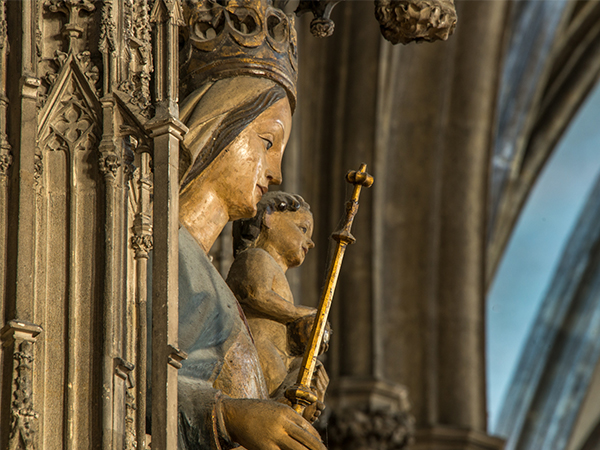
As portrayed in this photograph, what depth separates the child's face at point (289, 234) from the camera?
4.29 meters

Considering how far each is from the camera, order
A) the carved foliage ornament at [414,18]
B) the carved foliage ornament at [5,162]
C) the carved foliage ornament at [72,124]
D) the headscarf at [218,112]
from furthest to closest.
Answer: the carved foliage ornament at [414,18] → the headscarf at [218,112] → the carved foliage ornament at [72,124] → the carved foliage ornament at [5,162]

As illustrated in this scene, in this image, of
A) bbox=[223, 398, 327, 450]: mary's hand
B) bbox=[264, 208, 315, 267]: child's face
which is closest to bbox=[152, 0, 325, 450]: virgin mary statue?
bbox=[223, 398, 327, 450]: mary's hand

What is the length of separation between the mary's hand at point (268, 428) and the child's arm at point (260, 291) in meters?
0.82

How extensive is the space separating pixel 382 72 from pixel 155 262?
6.39 metres

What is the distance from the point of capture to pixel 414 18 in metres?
4.26

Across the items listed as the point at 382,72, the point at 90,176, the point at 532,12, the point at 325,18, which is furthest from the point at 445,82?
the point at 90,176

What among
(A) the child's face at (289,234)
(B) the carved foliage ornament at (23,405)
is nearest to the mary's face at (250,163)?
(A) the child's face at (289,234)

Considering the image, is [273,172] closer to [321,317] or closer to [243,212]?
[243,212]

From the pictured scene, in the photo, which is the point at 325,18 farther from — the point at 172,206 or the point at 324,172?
the point at 324,172

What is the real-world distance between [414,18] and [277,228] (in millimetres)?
760

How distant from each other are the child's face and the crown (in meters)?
0.44

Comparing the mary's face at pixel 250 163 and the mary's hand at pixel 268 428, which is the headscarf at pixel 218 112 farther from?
the mary's hand at pixel 268 428

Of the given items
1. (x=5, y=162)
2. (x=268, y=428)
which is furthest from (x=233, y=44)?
(x=268, y=428)

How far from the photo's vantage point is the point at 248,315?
4082 mm
